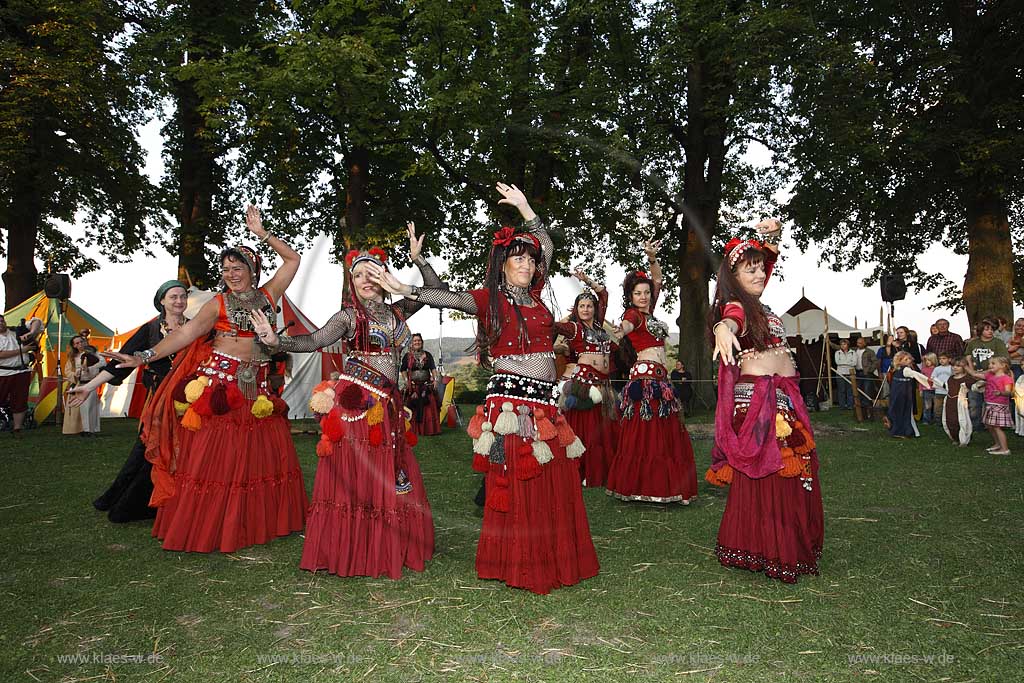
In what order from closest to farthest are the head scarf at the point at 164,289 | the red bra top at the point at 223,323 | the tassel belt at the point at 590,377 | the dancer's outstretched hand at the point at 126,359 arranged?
the dancer's outstretched hand at the point at 126,359 < the red bra top at the point at 223,323 < the head scarf at the point at 164,289 < the tassel belt at the point at 590,377

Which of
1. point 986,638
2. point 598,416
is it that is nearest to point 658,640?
point 986,638

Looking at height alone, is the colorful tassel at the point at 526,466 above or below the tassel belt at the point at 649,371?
below

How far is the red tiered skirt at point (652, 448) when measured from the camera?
6969 millimetres

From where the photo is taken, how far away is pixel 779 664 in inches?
134

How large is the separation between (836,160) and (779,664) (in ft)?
53.5

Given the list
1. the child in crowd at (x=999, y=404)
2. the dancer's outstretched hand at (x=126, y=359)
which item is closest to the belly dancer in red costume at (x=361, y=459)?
the dancer's outstretched hand at (x=126, y=359)

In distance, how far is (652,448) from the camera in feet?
23.1

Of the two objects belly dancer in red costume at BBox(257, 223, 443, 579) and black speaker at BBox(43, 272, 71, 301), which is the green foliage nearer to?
black speaker at BBox(43, 272, 71, 301)

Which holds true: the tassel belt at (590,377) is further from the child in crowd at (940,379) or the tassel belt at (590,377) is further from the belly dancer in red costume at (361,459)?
the child in crowd at (940,379)

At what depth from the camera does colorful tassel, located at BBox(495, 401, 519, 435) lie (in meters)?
4.43

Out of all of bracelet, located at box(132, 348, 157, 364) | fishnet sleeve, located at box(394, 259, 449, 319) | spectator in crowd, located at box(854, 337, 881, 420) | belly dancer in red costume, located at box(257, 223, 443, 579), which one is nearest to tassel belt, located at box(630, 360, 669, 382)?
fishnet sleeve, located at box(394, 259, 449, 319)

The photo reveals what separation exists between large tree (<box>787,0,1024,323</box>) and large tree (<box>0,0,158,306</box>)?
18.6m

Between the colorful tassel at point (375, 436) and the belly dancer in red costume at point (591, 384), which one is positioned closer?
the colorful tassel at point (375, 436)

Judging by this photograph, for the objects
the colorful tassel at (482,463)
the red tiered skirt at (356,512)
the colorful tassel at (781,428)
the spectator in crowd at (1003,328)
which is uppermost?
the spectator in crowd at (1003,328)
